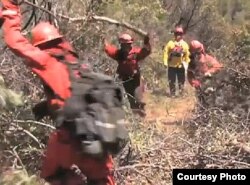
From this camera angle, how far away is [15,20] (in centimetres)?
514

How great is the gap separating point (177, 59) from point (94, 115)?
7554 mm

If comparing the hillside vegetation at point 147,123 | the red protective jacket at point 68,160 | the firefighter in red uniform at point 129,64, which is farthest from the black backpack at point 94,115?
the firefighter in red uniform at point 129,64

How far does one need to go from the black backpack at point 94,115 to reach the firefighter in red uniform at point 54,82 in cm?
9

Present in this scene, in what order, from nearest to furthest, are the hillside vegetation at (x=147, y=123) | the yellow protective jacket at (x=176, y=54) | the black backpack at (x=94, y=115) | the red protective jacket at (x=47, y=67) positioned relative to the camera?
the black backpack at (x=94, y=115)
the red protective jacket at (x=47, y=67)
the hillside vegetation at (x=147, y=123)
the yellow protective jacket at (x=176, y=54)

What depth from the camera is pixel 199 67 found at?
10031 mm

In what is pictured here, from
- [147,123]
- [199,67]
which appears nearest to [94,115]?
[147,123]

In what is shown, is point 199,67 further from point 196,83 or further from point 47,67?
point 47,67

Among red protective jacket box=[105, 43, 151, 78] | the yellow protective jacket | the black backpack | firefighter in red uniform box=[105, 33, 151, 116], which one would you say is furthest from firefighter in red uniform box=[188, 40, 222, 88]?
the black backpack

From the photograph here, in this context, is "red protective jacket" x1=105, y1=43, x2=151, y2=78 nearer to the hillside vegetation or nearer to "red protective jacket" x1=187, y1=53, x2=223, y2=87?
the hillside vegetation

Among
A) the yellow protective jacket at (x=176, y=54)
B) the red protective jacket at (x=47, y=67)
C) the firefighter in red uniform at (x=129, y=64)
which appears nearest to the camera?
the red protective jacket at (x=47, y=67)

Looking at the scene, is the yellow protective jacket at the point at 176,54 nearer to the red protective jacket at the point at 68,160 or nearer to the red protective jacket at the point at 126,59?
the red protective jacket at the point at 126,59

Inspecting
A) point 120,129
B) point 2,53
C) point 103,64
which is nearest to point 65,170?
point 120,129

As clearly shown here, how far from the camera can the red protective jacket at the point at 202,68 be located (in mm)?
9562

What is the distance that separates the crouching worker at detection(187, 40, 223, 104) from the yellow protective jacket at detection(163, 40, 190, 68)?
1.26 metres
